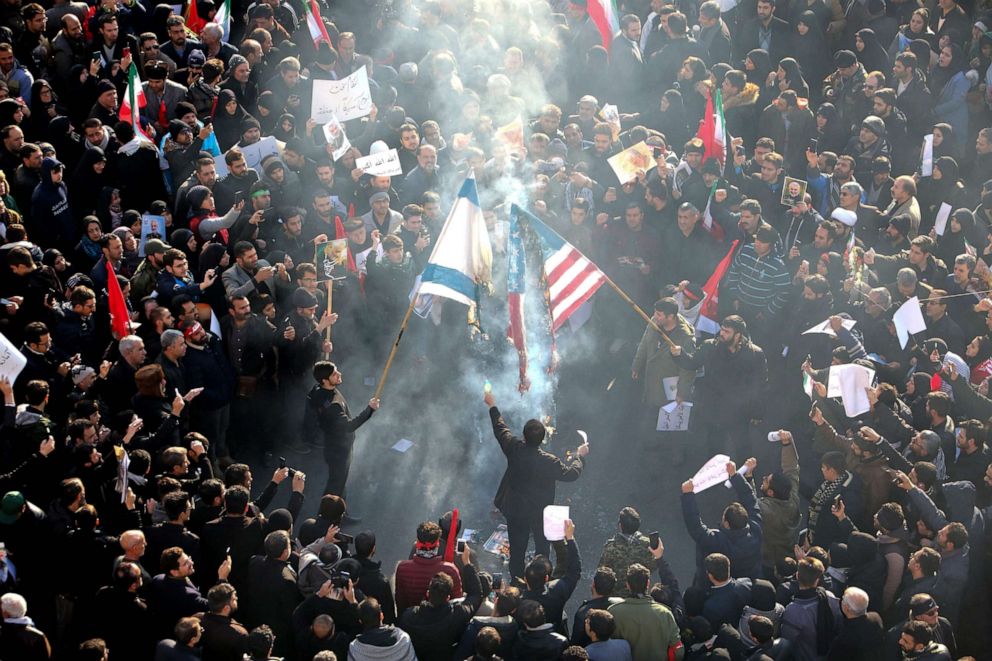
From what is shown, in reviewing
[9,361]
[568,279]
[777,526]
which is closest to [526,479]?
[568,279]

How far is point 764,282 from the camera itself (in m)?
12.1

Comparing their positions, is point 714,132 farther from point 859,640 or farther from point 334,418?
point 859,640

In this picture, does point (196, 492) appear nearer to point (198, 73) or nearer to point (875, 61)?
point (198, 73)

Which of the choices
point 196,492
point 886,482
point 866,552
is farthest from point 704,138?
point 196,492

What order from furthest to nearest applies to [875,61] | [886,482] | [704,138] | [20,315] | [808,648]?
[875,61] → [704,138] → [20,315] → [886,482] → [808,648]

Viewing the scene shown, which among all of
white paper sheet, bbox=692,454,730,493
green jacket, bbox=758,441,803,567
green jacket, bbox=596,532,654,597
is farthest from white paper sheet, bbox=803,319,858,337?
green jacket, bbox=596,532,654,597

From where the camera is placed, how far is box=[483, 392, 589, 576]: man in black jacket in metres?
9.73

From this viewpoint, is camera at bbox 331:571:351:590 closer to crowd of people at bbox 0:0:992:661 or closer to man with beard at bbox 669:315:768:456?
crowd of people at bbox 0:0:992:661

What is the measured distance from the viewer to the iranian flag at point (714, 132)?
521 inches

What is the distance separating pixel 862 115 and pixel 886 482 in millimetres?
6644

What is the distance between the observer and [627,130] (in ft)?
49.9

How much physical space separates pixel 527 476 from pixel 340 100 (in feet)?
18.0

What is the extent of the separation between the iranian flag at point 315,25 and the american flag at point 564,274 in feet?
17.1

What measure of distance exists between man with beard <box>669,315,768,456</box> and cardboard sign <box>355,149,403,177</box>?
3.59 metres
